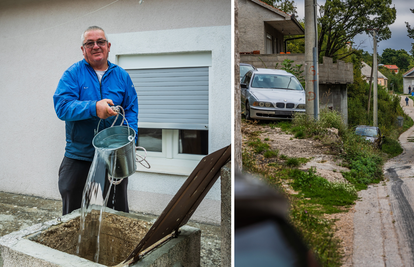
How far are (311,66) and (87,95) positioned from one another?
1.36 metres

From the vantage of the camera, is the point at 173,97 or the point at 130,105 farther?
the point at 173,97

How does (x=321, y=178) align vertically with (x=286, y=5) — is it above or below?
below

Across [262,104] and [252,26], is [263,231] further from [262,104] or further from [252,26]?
[252,26]

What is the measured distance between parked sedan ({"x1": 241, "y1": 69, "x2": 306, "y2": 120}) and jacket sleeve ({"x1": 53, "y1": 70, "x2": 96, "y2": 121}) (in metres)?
0.88

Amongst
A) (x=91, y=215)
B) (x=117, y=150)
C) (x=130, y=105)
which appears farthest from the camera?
(x=130, y=105)

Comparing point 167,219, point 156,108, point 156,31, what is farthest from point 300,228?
point 156,31

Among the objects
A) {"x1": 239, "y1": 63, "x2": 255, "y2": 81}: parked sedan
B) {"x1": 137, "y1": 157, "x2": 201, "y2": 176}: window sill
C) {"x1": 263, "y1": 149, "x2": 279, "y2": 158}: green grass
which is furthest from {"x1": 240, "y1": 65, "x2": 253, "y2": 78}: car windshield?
{"x1": 137, "y1": 157, "x2": 201, "y2": 176}: window sill

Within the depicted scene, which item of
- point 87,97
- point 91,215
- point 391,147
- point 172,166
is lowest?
point 91,215

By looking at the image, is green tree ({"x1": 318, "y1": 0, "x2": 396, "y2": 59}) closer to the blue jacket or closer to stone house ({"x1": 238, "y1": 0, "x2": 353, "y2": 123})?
stone house ({"x1": 238, "y1": 0, "x2": 353, "y2": 123})

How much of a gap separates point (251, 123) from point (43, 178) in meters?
3.15

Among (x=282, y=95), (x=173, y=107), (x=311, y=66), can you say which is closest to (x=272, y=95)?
(x=282, y=95)

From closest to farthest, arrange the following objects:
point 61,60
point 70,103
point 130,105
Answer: point 70,103 < point 130,105 < point 61,60

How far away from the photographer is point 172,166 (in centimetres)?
344

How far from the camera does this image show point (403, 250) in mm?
1126
